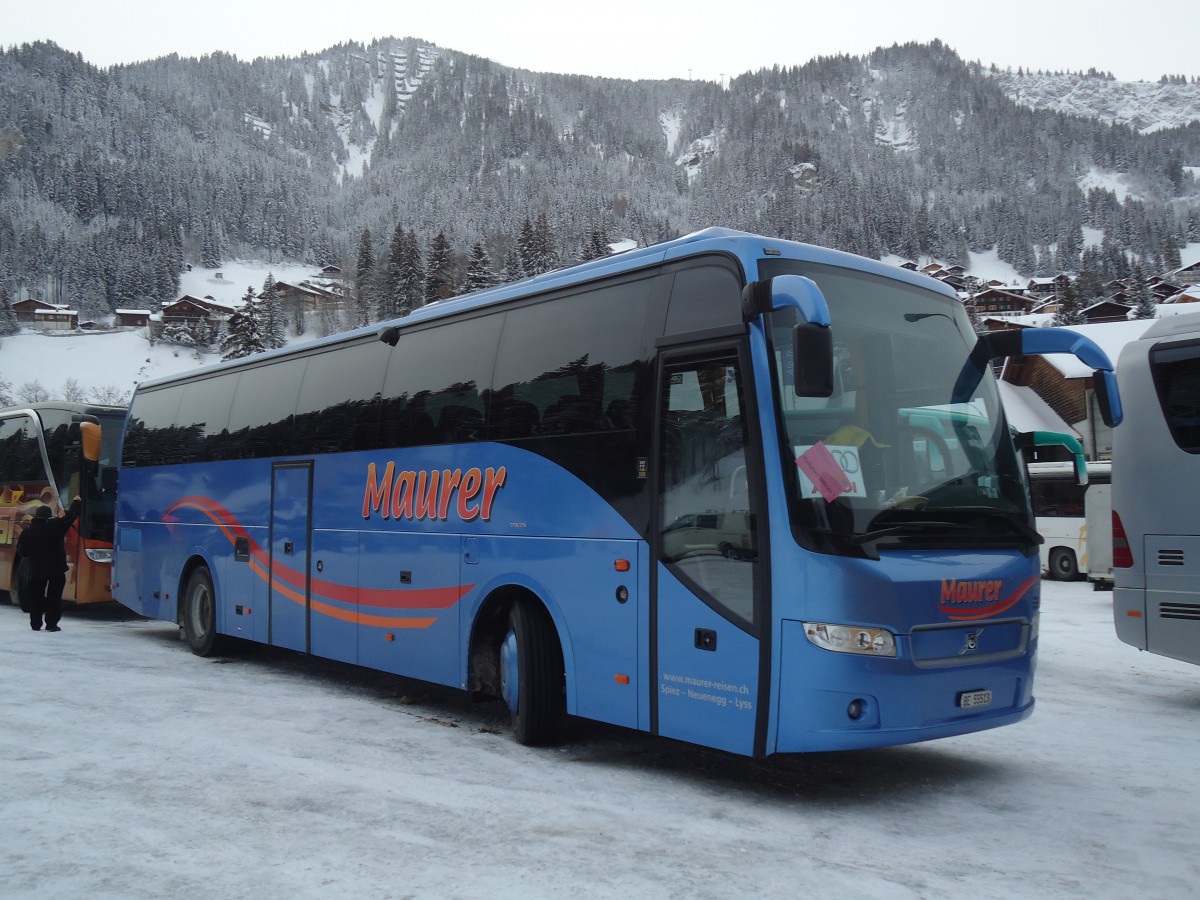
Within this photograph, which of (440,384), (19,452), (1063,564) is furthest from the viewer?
(1063,564)

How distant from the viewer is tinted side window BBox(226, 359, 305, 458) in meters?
10.9

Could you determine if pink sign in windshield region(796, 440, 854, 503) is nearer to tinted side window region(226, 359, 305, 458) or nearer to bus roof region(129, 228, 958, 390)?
bus roof region(129, 228, 958, 390)

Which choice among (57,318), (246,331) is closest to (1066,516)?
(246,331)

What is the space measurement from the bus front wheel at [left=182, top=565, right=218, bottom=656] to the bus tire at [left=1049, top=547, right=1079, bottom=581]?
22.4m

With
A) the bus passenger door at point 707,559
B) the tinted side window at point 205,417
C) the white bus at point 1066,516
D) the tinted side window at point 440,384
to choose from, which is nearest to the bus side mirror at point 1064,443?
the bus passenger door at point 707,559

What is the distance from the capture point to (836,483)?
225 inches

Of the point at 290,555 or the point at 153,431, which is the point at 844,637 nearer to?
the point at 290,555

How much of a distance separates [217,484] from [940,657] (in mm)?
8997

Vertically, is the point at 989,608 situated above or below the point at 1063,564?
above

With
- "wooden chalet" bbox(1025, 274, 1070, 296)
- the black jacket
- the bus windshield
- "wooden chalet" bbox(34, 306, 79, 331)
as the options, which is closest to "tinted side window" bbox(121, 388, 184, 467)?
the black jacket

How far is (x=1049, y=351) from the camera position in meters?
7.02

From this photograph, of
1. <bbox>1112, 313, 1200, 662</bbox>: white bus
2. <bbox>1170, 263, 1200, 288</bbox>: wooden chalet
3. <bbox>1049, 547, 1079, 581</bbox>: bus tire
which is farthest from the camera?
<bbox>1170, 263, 1200, 288</bbox>: wooden chalet

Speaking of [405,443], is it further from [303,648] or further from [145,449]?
Answer: [145,449]

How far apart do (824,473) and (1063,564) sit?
24.5 meters
